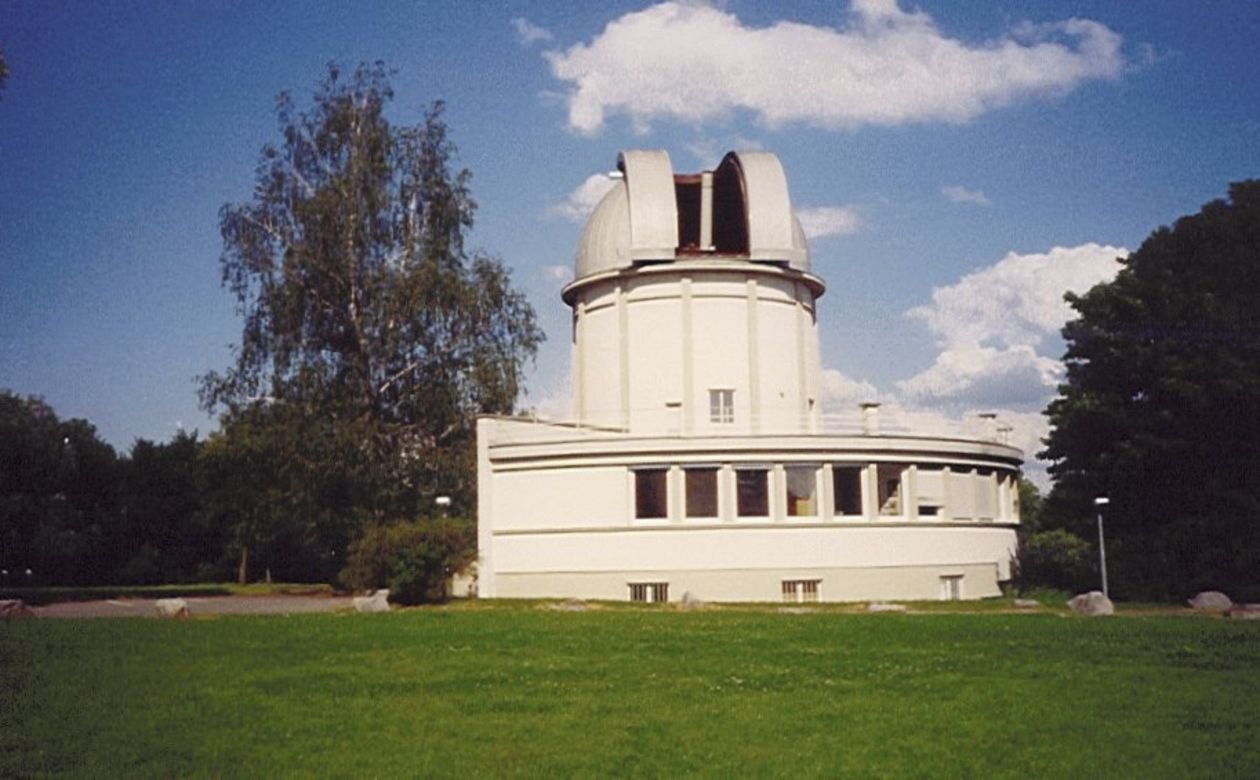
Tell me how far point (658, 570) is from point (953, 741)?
1977cm

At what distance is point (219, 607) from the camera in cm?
2983

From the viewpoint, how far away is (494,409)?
3812 centimetres

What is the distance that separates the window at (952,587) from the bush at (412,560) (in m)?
12.5

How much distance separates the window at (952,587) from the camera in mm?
31000

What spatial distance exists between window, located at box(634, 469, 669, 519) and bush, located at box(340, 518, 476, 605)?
4756 millimetres

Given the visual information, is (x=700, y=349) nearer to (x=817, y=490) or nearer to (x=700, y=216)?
(x=700, y=216)

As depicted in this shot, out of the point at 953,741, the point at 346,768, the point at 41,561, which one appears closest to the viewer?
the point at 346,768

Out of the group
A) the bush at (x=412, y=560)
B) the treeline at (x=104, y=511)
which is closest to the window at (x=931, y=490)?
the bush at (x=412, y=560)

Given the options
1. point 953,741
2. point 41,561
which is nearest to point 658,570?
point 953,741

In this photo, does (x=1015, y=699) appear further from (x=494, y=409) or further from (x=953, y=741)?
(x=494, y=409)

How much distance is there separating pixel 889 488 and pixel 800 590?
4.46m

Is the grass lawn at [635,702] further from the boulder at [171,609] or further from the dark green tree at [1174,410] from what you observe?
the dark green tree at [1174,410]

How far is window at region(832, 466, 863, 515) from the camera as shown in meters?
31.1

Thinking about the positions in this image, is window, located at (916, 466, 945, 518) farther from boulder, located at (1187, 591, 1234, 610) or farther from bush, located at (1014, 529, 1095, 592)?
boulder, located at (1187, 591, 1234, 610)
